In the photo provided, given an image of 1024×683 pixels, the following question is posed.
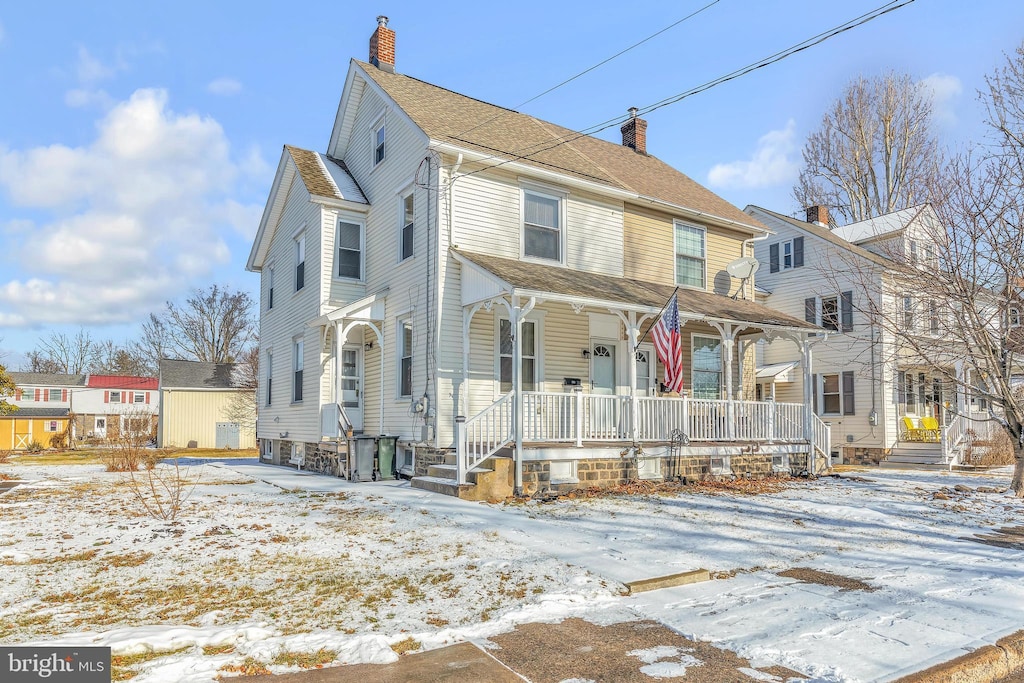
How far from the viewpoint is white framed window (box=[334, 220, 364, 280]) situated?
1595cm

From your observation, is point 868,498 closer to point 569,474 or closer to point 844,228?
point 569,474

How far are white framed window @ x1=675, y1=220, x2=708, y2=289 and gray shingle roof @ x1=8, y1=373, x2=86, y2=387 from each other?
53.5m

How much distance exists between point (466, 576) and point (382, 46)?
14559mm

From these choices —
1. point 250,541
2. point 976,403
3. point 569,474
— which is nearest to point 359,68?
point 569,474

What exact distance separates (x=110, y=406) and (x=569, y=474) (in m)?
49.9

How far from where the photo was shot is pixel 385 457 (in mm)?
13945

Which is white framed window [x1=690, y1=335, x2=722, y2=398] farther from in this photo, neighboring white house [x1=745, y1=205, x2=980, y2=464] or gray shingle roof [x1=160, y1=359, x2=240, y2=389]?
gray shingle roof [x1=160, y1=359, x2=240, y2=389]

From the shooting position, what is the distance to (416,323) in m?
13.7

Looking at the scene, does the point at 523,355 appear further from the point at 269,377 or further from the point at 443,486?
the point at 269,377

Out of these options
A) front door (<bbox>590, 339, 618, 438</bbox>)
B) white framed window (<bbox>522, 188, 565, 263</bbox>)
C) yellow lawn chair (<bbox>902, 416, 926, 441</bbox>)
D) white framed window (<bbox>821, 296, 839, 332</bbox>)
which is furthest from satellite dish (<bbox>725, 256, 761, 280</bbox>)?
yellow lawn chair (<bbox>902, 416, 926, 441</bbox>)

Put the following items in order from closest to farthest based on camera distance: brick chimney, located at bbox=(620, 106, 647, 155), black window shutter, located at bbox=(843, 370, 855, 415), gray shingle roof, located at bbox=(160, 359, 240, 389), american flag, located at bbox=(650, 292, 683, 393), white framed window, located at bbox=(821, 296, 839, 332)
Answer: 1. american flag, located at bbox=(650, 292, 683, 393)
2. brick chimney, located at bbox=(620, 106, 647, 155)
3. black window shutter, located at bbox=(843, 370, 855, 415)
4. white framed window, located at bbox=(821, 296, 839, 332)
5. gray shingle roof, located at bbox=(160, 359, 240, 389)

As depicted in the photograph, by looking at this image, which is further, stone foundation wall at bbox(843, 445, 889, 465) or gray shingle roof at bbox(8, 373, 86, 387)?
gray shingle roof at bbox(8, 373, 86, 387)

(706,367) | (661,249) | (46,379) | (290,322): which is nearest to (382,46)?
(290,322)

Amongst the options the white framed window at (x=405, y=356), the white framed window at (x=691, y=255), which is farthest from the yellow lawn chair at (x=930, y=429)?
the white framed window at (x=405, y=356)
